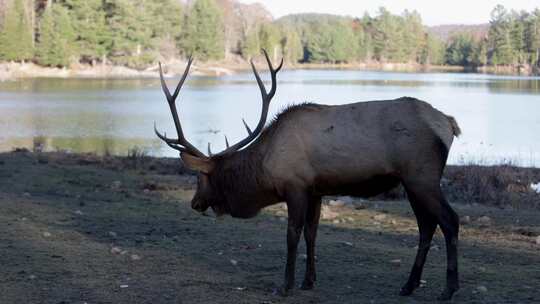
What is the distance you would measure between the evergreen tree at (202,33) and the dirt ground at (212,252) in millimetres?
104417

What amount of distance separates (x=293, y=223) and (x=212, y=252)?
179 cm

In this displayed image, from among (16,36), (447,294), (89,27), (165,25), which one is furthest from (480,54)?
(447,294)

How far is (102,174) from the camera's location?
13.9 metres

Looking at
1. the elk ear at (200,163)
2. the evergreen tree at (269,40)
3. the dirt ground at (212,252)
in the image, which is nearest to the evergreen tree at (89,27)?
the evergreen tree at (269,40)

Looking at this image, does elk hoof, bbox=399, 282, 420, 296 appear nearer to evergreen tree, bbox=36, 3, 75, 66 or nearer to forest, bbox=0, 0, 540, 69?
forest, bbox=0, 0, 540, 69

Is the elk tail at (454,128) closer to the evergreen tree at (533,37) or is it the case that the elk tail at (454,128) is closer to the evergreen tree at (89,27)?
the evergreen tree at (89,27)

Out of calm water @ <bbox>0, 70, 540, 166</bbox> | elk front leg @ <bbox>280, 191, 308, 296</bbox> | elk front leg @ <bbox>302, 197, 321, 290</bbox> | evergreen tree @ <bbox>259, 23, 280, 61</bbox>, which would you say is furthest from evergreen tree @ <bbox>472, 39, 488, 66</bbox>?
elk front leg @ <bbox>280, 191, 308, 296</bbox>

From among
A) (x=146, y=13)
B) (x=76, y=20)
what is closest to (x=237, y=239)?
(x=76, y=20)

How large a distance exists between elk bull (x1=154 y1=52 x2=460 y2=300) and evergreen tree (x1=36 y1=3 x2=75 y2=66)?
73973 mm

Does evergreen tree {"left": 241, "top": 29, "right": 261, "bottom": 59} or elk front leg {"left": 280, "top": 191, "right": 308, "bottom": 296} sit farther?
evergreen tree {"left": 241, "top": 29, "right": 261, "bottom": 59}

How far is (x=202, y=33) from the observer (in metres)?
116

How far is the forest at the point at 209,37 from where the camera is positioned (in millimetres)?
78688

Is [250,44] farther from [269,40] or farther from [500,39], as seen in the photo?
[500,39]

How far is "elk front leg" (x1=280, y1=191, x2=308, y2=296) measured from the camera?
6.37m
